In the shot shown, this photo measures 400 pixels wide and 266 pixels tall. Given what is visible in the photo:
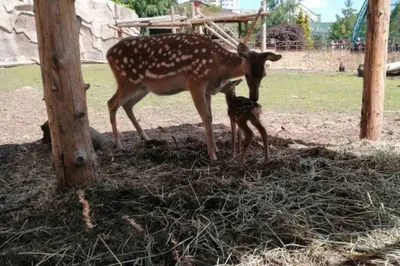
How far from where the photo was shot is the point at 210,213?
2984 mm

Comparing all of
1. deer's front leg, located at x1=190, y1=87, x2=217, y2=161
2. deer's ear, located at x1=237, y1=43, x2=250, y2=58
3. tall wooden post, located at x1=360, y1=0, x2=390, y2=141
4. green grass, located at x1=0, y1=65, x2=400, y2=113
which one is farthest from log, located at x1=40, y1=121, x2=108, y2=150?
tall wooden post, located at x1=360, y1=0, x2=390, y2=141

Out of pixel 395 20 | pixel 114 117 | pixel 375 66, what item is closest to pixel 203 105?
pixel 114 117

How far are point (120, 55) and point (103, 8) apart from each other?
1828 cm

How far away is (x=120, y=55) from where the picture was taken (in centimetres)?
509

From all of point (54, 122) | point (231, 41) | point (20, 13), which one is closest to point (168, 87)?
point (54, 122)

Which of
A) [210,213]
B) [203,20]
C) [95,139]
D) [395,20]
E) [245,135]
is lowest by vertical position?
[210,213]

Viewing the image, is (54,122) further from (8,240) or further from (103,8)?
(103,8)

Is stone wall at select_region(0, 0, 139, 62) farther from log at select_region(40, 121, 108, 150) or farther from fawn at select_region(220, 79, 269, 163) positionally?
fawn at select_region(220, 79, 269, 163)

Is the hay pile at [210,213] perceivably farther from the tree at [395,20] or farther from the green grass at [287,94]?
the tree at [395,20]

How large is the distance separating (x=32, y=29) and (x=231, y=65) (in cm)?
1702

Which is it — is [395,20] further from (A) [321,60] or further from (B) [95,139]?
(B) [95,139]

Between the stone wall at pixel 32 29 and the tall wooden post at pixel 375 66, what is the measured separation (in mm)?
15317

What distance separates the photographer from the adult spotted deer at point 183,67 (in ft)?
14.3

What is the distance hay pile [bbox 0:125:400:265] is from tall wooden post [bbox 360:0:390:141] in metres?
0.94
